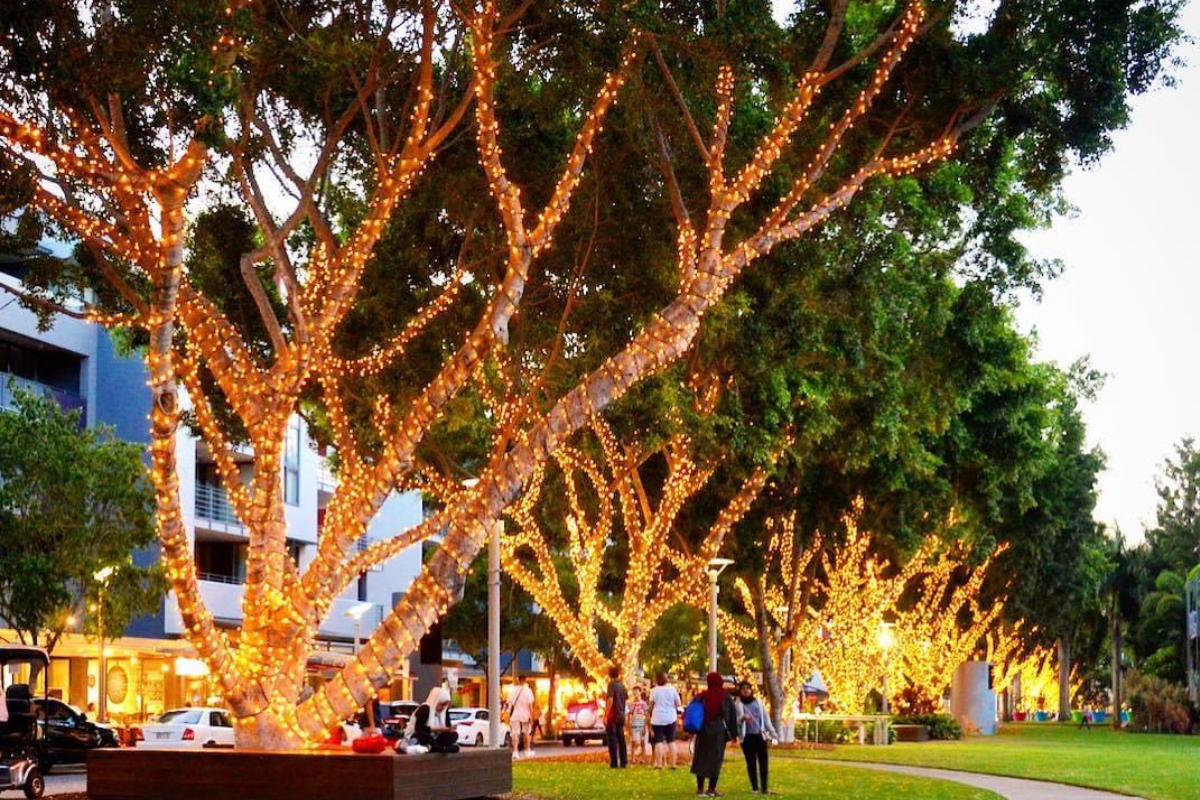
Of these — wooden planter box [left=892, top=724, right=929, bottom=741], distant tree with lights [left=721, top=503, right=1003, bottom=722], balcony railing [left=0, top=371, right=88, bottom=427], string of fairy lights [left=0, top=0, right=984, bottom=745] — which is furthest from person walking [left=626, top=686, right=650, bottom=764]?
wooden planter box [left=892, top=724, right=929, bottom=741]

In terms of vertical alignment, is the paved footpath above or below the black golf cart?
below

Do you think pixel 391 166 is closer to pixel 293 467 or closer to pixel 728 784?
pixel 728 784

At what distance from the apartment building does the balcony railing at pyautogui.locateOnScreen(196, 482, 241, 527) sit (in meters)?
0.03

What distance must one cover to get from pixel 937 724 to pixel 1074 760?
20011mm

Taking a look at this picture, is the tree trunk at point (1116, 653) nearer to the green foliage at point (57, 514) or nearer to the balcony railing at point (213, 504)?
the balcony railing at point (213, 504)

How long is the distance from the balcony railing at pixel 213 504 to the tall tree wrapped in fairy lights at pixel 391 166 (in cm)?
2921

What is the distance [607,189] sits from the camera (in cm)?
2475

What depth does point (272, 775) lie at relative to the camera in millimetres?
17562

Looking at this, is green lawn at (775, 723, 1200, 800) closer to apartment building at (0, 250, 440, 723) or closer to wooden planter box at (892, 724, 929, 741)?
wooden planter box at (892, 724, 929, 741)

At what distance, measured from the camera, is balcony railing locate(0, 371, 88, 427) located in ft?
146

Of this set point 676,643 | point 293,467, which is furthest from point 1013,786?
point 676,643

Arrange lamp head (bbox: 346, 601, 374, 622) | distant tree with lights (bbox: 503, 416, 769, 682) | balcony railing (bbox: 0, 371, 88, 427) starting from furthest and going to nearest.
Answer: lamp head (bbox: 346, 601, 374, 622), balcony railing (bbox: 0, 371, 88, 427), distant tree with lights (bbox: 503, 416, 769, 682)

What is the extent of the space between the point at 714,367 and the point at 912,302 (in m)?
3.32

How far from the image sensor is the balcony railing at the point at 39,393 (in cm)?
4447
